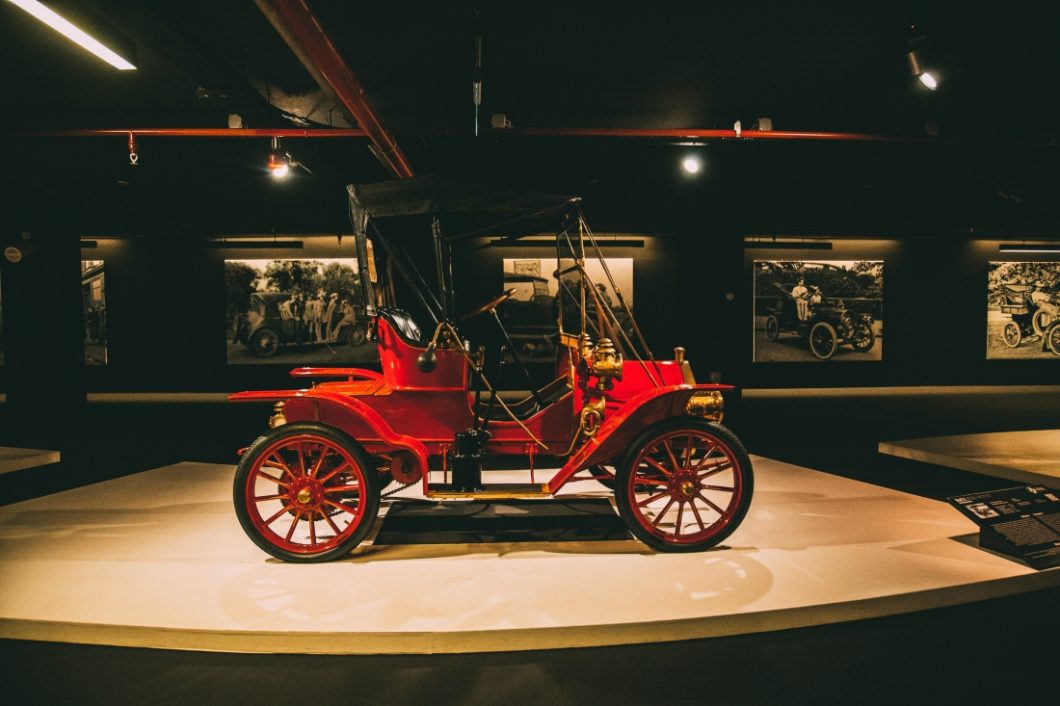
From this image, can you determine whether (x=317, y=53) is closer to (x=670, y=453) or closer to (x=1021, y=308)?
(x=670, y=453)

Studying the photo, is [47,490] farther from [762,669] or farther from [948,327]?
[948,327]

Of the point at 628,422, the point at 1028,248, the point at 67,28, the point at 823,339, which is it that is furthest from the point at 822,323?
the point at 67,28

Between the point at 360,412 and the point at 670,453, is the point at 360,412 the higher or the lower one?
the higher one

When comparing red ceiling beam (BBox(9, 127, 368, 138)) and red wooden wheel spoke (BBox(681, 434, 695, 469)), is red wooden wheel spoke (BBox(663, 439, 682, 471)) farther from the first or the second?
red ceiling beam (BBox(9, 127, 368, 138))

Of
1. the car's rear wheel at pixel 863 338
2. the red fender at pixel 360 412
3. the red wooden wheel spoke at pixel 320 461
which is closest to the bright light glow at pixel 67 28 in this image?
the red fender at pixel 360 412

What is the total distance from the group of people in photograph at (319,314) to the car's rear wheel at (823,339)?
298 inches

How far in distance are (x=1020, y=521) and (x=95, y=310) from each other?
1149cm

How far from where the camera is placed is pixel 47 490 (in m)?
4.29

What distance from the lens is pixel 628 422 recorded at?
2896 mm

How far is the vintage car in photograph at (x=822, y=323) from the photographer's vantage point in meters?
9.70

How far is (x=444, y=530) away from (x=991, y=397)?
9.74 m

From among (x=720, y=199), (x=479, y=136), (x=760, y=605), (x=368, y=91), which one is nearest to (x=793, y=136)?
(x=720, y=199)

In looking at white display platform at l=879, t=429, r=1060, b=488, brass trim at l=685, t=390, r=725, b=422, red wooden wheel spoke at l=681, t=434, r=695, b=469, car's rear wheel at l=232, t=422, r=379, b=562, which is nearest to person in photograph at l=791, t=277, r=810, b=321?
white display platform at l=879, t=429, r=1060, b=488

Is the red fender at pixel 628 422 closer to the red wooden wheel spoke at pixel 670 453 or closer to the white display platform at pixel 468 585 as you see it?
the red wooden wheel spoke at pixel 670 453
